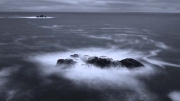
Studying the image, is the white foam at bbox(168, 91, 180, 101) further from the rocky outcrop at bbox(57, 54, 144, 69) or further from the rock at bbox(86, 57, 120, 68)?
the rock at bbox(86, 57, 120, 68)

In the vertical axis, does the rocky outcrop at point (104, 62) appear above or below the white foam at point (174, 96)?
→ above

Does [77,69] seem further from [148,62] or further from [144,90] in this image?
[148,62]

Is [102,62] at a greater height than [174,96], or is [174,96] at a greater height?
[102,62]

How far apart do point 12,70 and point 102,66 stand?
42.7 ft

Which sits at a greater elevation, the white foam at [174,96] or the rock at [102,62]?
the rock at [102,62]

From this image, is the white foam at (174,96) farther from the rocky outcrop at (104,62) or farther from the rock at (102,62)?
the rock at (102,62)

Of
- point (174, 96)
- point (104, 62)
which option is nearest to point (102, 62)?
point (104, 62)

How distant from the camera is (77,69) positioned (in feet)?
89.6

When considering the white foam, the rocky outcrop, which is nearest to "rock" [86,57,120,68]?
the rocky outcrop

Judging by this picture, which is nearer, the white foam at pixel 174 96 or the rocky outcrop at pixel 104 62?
the white foam at pixel 174 96

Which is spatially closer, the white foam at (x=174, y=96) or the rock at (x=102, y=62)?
the white foam at (x=174, y=96)

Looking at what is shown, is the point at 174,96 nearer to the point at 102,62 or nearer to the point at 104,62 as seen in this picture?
the point at 104,62

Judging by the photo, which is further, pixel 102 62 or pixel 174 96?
pixel 102 62

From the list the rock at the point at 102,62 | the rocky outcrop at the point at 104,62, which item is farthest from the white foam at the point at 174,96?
the rock at the point at 102,62
